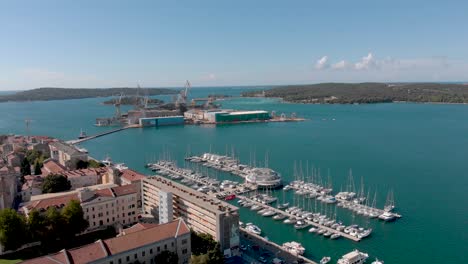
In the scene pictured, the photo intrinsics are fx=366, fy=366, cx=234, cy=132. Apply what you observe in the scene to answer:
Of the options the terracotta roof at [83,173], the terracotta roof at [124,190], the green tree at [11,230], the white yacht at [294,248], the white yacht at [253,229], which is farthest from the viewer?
the terracotta roof at [83,173]

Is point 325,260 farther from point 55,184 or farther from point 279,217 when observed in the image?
point 55,184

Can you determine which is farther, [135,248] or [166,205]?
[166,205]

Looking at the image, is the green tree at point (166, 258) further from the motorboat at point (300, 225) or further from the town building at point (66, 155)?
the town building at point (66, 155)

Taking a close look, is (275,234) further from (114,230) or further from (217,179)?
(217,179)

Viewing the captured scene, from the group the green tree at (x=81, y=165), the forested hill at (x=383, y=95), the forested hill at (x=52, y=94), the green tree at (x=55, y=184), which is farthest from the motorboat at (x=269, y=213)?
the forested hill at (x=52, y=94)

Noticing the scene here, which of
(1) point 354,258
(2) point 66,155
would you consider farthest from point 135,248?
(2) point 66,155

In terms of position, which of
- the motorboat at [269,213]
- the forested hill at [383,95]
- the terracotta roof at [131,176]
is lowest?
the motorboat at [269,213]

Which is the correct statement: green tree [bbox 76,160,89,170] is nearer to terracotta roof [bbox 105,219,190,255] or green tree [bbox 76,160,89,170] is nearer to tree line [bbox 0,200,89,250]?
tree line [bbox 0,200,89,250]
